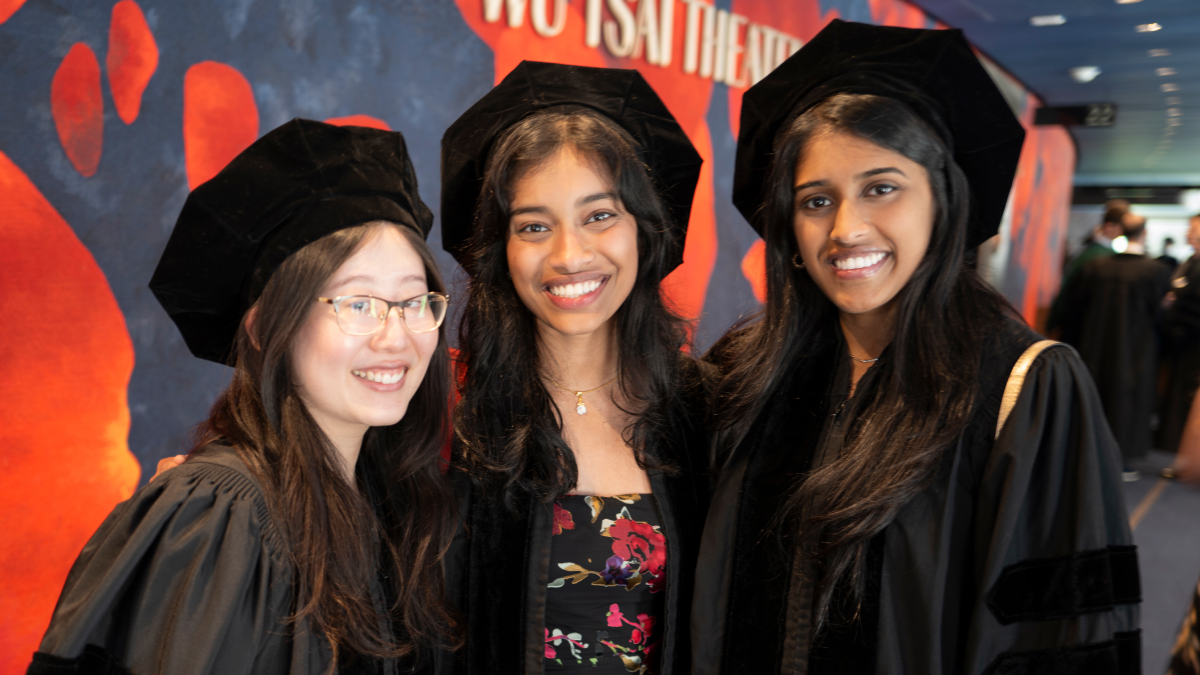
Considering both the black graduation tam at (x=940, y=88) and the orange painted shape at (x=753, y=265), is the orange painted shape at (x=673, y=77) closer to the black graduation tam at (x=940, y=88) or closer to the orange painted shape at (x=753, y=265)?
the orange painted shape at (x=753, y=265)

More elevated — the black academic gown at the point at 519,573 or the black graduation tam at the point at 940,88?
the black graduation tam at the point at 940,88

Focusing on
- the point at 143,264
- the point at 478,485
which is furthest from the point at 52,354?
the point at 478,485

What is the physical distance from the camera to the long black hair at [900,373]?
4.75 feet

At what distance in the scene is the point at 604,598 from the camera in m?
1.77

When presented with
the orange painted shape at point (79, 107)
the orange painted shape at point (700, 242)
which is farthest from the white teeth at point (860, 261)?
the orange painted shape at point (700, 242)

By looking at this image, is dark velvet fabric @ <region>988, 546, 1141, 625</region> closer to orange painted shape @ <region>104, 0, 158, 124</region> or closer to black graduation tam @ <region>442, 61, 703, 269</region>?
black graduation tam @ <region>442, 61, 703, 269</region>

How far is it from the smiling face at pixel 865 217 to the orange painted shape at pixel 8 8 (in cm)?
212

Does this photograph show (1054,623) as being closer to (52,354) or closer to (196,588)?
(196,588)

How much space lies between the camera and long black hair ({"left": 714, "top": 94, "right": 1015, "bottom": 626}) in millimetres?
1448

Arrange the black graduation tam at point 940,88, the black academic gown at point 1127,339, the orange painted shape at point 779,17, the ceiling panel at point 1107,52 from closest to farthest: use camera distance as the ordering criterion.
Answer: the black graduation tam at point 940,88
the orange painted shape at point 779,17
the ceiling panel at point 1107,52
the black academic gown at point 1127,339

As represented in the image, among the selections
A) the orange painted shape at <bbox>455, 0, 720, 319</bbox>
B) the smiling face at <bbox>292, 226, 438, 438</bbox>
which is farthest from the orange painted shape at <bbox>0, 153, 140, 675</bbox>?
the orange painted shape at <bbox>455, 0, 720, 319</bbox>

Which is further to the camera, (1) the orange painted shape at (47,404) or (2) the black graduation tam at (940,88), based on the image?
(1) the orange painted shape at (47,404)

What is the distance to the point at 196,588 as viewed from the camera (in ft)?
3.88

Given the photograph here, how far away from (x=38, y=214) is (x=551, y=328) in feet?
→ 4.98
